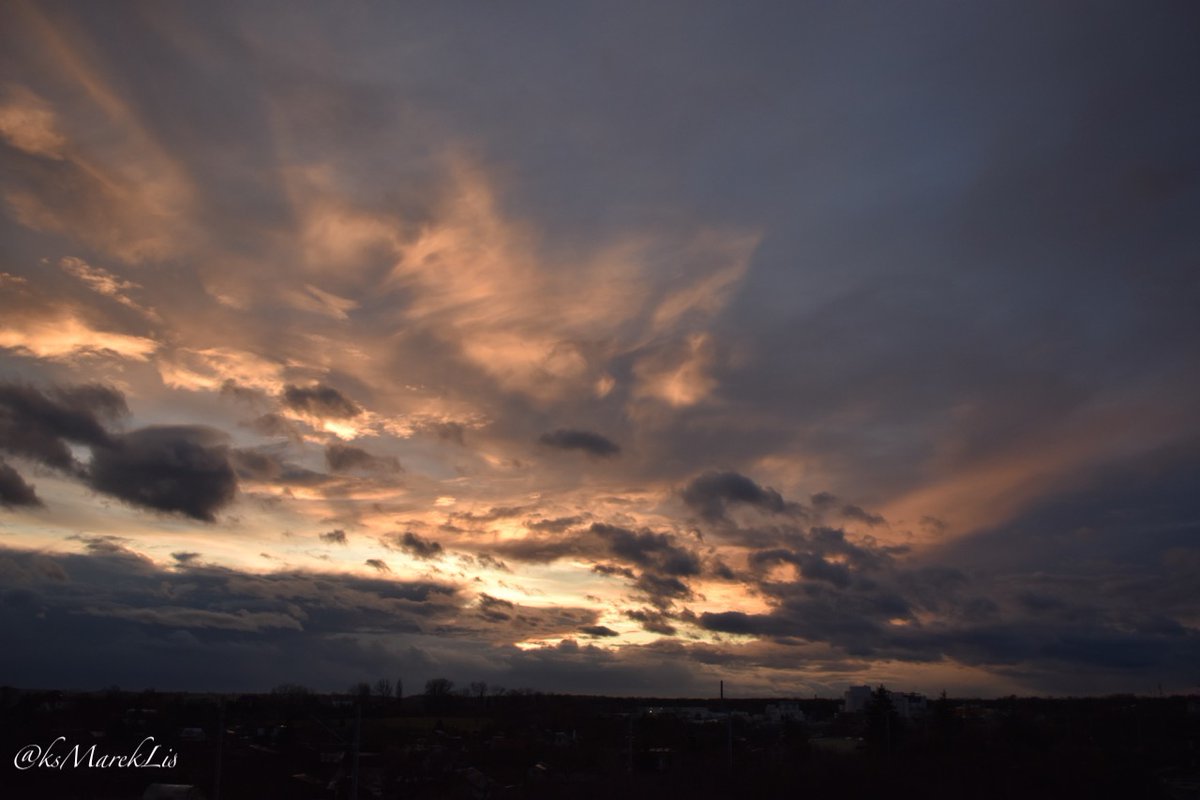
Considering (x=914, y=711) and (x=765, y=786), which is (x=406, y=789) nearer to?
(x=765, y=786)

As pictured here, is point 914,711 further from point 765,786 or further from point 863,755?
point 765,786

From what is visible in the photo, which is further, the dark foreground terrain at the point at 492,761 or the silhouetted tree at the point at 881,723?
the silhouetted tree at the point at 881,723

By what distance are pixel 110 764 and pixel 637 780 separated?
81.9 feet

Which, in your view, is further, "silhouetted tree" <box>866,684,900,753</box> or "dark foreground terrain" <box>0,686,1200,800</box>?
"silhouetted tree" <box>866,684,900,753</box>

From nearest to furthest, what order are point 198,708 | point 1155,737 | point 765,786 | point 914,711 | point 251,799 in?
1. point 251,799
2. point 765,786
3. point 198,708
4. point 1155,737
5. point 914,711

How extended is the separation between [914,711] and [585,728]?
236 feet

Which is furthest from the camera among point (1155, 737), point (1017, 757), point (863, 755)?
point (1155, 737)

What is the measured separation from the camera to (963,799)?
4459 centimetres

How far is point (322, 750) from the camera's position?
55406 millimetres

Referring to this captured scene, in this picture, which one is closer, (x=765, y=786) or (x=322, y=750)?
(x=765, y=786)

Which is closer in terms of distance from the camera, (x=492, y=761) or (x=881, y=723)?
(x=492, y=761)

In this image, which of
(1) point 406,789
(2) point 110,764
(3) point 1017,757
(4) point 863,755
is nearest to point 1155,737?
(3) point 1017,757

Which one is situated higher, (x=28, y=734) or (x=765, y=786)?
(x=28, y=734)

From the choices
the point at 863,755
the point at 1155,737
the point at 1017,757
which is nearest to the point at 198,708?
the point at 863,755
